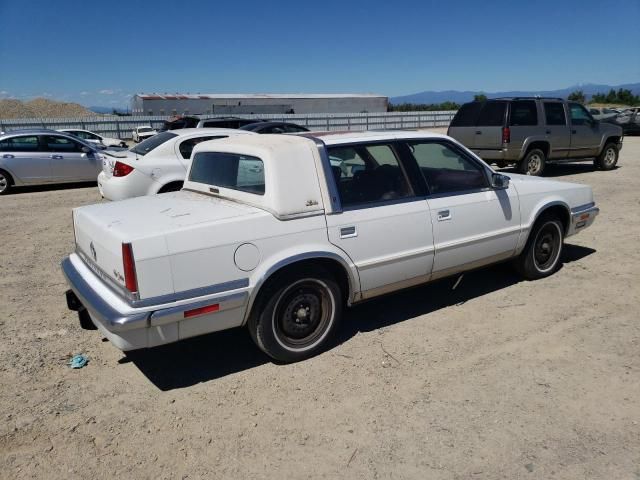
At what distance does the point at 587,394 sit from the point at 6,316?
487cm

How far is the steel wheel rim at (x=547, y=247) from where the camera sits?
550 centimetres

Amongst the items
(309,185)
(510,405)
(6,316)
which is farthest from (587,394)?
(6,316)

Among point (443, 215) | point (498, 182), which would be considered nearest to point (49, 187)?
point (443, 215)

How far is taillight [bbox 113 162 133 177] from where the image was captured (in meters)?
8.41

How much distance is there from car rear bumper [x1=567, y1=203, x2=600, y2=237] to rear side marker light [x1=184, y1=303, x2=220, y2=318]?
13.2 feet

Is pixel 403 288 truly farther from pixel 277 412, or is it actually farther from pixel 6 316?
pixel 6 316

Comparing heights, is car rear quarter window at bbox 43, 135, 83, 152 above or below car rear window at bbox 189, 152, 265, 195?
below

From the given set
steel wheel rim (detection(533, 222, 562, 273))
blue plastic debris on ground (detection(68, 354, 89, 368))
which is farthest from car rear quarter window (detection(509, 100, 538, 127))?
blue plastic debris on ground (detection(68, 354, 89, 368))

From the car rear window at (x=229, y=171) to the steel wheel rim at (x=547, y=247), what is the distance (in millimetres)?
3071

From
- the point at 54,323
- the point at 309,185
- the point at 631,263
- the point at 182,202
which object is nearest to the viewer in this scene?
the point at 309,185

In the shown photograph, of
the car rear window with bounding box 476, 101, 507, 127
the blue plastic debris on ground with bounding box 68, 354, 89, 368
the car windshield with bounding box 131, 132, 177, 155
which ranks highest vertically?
the car rear window with bounding box 476, 101, 507, 127

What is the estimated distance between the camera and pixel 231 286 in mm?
3465

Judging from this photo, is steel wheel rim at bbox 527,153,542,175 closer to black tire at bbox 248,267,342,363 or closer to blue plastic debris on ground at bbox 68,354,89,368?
black tire at bbox 248,267,342,363

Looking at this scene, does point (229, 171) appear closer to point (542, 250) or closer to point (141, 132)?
point (542, 250)
